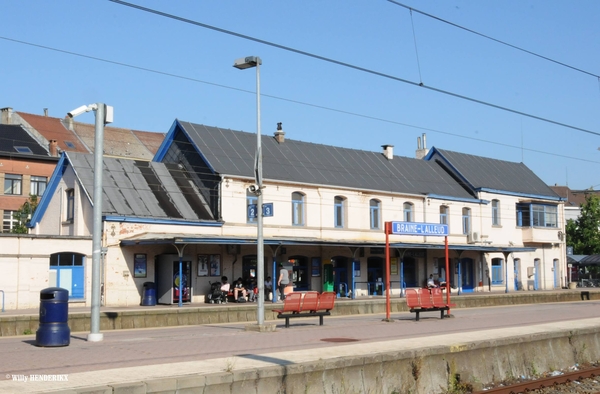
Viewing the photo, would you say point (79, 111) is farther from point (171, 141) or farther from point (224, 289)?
point (171, 141)

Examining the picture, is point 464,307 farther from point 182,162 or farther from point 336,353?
point 336,353

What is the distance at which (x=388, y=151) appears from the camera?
46625mm

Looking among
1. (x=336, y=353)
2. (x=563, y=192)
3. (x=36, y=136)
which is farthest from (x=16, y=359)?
(x=563, y=192)

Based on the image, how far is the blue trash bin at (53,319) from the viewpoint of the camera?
1477cm

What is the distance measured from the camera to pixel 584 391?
13.5 m

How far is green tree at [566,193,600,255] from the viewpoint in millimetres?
68250

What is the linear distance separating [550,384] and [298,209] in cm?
2489

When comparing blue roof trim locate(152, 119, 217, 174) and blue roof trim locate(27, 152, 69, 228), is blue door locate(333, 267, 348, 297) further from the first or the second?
blue roof trim locate(27, 152, 69, 228)

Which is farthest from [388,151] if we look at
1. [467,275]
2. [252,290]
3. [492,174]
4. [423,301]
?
[423,301]

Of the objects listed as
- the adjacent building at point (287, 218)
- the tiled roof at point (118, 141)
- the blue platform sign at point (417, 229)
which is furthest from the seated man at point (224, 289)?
the tiled roof at point (118, 141)

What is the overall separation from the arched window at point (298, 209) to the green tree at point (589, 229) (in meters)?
40.6

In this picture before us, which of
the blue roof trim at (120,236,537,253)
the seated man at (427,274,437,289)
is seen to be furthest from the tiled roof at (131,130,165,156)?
the blue roof trim at (120,236,537,253)

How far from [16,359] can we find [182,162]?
2506 cm

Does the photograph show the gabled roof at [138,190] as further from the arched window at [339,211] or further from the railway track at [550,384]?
the railway track at [550,384]
